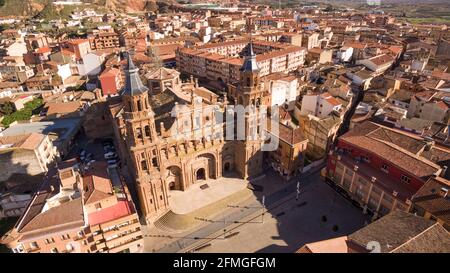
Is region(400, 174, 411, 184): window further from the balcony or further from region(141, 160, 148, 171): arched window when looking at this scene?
the balcony

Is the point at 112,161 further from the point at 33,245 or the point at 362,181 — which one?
the point at 362,181

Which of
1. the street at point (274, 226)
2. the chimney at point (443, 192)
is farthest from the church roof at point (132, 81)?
the chimney at point (443, 192)

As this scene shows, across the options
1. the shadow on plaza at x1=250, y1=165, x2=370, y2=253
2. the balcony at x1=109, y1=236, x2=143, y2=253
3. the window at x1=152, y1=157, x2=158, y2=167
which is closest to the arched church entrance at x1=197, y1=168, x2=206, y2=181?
the shadow on plaza at x1=250, y1=165, x2=370, y2=253

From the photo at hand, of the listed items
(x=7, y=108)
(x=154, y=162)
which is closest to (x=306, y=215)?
(x=154, y=162)

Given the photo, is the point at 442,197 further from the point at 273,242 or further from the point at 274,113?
the point at 274,113
